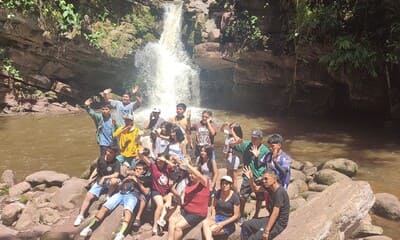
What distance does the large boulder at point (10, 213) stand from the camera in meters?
8.46

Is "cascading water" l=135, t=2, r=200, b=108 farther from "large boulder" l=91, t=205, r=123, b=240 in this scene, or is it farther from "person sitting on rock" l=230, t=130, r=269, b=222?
"person sitting on rock" l=230, t=130, r=269, b=222

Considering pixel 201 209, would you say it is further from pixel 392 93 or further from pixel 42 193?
pixel 392 93

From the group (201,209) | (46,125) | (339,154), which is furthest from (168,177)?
(46,125)

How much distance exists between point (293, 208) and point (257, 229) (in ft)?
7.13

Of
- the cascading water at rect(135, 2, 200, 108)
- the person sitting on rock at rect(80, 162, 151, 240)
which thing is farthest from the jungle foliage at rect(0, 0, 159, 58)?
the person sitting on rock at rect(80, 162, 151, 240)

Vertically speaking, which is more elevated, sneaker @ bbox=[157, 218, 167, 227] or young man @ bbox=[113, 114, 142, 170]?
young man @ bbox=[113, 114, 142, 170]

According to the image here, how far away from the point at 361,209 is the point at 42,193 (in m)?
6.90

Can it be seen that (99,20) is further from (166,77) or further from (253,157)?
(253,157)

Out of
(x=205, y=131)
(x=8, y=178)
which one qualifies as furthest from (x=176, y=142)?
(x=8, y=178)

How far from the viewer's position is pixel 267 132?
1736 cm

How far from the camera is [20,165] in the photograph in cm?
1273

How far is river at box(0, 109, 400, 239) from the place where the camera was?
12258 mm

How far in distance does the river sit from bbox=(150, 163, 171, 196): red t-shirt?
4.26 metres

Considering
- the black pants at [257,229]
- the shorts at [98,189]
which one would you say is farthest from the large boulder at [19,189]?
the black pants at [257,229]
